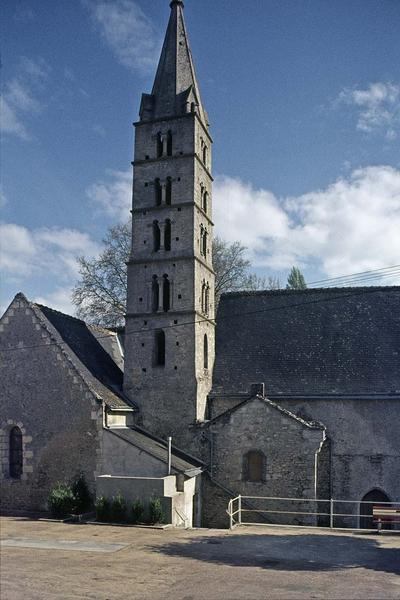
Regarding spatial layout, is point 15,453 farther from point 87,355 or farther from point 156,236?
point 156,236

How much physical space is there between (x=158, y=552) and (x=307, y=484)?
32.3ft

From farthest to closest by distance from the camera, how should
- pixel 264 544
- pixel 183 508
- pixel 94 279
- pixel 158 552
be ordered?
1. pixel 94 279
2. pixel 183 508
3. pixel 264 544
4. pixel 158 552

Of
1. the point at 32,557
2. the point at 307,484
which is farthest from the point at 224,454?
the point at 32,557

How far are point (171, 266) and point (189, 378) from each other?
5.35 m

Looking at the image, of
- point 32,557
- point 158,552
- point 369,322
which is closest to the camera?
point 32,557

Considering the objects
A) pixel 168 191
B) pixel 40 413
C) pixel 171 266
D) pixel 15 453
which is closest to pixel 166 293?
pixel 171 266

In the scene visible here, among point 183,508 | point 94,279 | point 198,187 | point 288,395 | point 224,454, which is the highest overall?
point 198,187

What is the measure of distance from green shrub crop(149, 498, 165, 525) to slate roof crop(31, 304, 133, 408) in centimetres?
493

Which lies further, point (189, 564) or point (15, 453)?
point (15, 453)

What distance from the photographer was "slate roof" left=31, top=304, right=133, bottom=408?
2369 cm

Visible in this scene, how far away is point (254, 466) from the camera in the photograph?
24.2m

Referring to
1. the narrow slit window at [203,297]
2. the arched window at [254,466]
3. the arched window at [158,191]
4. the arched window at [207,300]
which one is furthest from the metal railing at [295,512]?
the arched window at [158,191]

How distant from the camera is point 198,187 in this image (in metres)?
28.1

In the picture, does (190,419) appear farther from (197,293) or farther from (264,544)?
(264,544)
